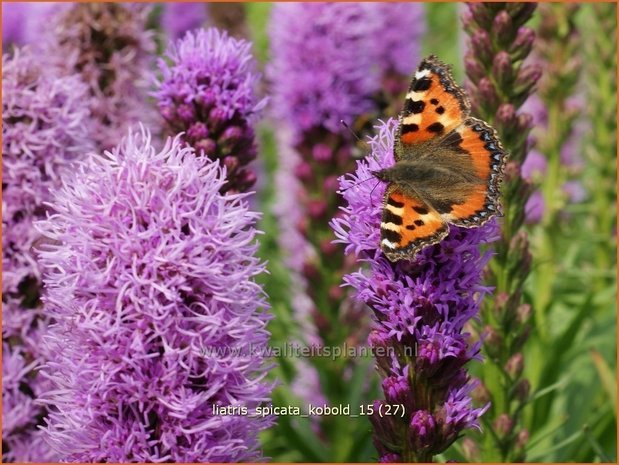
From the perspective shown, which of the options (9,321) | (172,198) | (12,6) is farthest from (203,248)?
(12,6)

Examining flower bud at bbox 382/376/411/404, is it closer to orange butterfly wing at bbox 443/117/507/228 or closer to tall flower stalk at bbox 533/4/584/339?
orange butterfly wing at bbox 443/117/507/228

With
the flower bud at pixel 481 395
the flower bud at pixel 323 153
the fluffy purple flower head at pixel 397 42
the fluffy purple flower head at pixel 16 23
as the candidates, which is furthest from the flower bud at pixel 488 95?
the fluffy purple flower head at pixel 16 23

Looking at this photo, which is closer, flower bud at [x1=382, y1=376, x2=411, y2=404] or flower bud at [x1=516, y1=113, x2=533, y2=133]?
flower bud at [x1=382, y1=376, x2=411, y2=404]

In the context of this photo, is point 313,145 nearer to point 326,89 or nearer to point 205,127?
point 326,89

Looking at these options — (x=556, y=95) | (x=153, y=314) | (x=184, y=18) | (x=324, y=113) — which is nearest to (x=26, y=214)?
(x=153, y=314)

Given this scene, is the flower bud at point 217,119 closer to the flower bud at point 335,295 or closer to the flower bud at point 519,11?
the flower bud at point 519,11

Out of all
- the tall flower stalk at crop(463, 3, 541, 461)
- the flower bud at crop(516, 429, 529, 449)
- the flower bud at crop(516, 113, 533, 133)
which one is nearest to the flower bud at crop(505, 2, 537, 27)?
the tall flower stalk at crop(463, 3, 541, 461)

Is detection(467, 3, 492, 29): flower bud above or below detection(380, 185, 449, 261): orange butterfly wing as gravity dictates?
above
